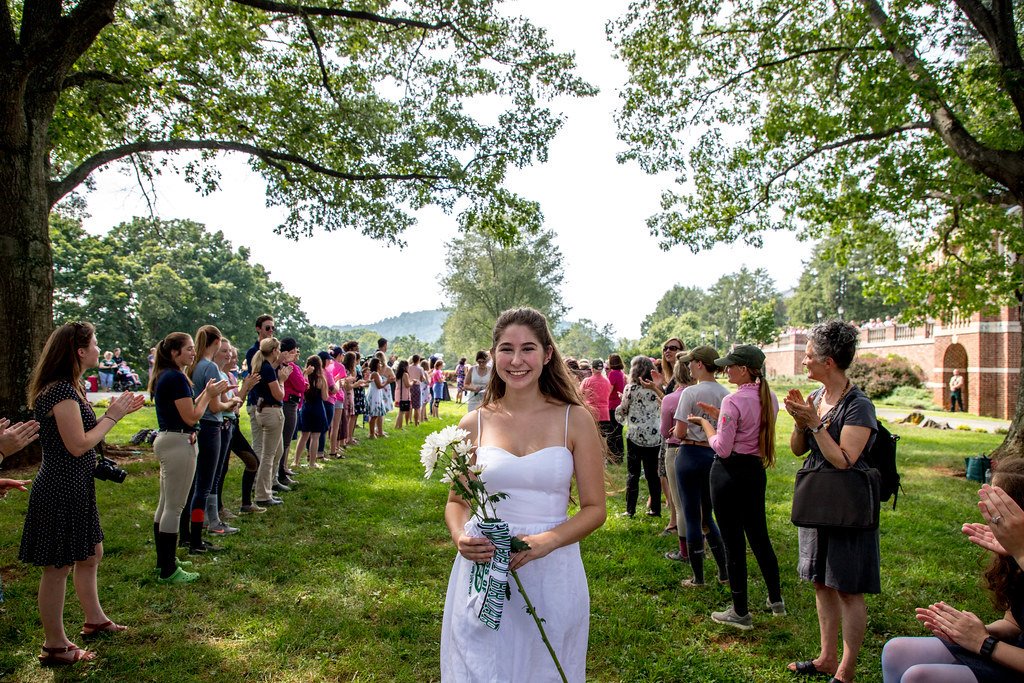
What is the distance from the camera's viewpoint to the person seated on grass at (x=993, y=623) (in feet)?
8.19

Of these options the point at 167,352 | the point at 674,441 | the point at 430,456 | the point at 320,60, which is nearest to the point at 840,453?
the point at 430,456

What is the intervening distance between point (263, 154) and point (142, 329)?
42342 millimetres

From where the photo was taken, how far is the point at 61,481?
410 cm

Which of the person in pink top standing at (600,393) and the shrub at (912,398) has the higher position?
the person in pink top standing at (600,393)

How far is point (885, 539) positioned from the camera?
25.1 feet

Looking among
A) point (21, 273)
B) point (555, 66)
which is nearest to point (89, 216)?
point (21, 273)

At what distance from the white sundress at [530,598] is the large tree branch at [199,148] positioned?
1218 cm

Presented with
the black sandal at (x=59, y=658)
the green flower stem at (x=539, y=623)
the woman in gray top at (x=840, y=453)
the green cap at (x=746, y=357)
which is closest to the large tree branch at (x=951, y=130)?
the green cap at (x=746, y=357)

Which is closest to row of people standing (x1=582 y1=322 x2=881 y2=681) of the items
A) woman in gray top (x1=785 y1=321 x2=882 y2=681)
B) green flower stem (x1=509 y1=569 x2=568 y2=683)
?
woman in gray top (x1=785 y1=321 x2=882 y2=681)

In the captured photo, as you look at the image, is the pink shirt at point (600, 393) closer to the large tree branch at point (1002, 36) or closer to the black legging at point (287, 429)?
the black legging at point (287, 429)

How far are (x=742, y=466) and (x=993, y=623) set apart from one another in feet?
7.22

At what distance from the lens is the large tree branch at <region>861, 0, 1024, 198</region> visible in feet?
35.8

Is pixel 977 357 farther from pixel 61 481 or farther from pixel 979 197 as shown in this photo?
pixel 61 481

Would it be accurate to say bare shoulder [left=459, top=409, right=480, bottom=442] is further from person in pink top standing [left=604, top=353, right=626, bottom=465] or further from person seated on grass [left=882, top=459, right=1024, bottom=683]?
person in pink top standing [left=604, top=353, right=626, bottom=465]
